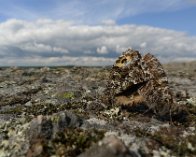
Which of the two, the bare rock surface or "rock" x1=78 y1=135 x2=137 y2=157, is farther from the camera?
the bare rock surface

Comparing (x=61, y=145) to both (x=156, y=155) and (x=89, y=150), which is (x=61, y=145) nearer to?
(x=89, y=150)

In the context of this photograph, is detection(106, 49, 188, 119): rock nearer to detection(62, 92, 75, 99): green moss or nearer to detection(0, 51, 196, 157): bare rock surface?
detection(0, 51, 196, 157): bare rock surface

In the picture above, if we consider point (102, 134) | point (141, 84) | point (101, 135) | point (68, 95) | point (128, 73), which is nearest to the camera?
point (101, 135)

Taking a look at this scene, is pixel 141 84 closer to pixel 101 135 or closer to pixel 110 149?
pixel 101 135

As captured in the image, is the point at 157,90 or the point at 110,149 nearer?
the point at 110,149

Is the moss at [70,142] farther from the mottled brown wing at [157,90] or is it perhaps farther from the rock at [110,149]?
the mottled brown wing at [157,90]

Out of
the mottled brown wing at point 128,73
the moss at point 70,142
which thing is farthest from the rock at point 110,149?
the mottled brown wing at point 128,73

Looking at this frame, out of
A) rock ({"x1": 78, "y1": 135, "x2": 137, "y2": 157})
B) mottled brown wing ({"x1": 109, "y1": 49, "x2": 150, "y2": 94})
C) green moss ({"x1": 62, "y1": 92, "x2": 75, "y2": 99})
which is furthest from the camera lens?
green moss ({"x1": 62, "y1": 92, "x2": 75, "y2": 99})

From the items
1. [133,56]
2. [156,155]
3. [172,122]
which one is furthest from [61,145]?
[133,56]

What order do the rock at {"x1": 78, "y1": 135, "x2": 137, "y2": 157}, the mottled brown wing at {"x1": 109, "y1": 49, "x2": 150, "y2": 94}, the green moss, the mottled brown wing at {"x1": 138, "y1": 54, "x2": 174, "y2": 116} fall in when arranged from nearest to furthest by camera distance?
the rock at {"x1": 78, "y1": 135, "x2": 137, "y2": 157}
the mottled brown wing at {"x1": 138, "y1": 54, "x2": 174, "y2": 116}
the mottled brown wing at {"x1": 109, "y1": 49, "x2": 150, "y2": 94}
the green moss

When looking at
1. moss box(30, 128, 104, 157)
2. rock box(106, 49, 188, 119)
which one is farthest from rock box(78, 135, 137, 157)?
rock box(106, 49, 188, 119)

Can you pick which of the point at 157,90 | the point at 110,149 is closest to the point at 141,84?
the point at 157,90

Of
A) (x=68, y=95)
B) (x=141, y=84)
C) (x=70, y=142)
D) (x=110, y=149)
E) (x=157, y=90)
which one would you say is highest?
(x=141, y=84)
